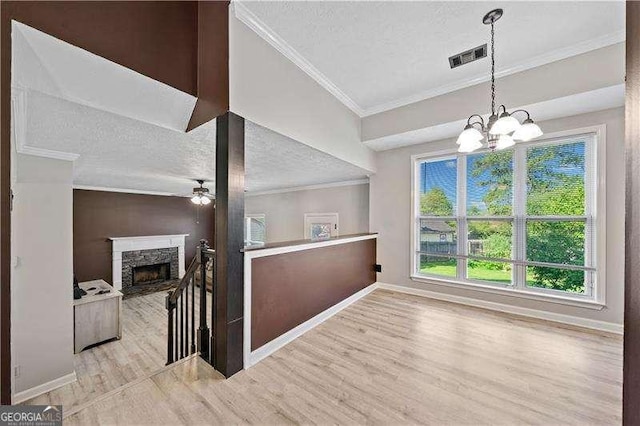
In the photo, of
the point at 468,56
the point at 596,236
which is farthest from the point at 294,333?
the point at 596,236

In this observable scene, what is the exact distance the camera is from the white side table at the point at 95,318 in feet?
11.8

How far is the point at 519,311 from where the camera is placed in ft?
10.0

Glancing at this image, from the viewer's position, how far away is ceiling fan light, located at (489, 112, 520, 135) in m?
1.70

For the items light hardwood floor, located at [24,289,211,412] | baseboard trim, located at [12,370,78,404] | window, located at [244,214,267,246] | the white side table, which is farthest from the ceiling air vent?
the white side table

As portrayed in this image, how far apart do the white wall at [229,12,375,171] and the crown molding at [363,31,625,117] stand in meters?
0.82

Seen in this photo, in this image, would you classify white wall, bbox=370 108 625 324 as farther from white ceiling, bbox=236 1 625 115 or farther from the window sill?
white ceiling, bbox=236 1 625 115

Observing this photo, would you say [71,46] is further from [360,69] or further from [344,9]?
[360,69]

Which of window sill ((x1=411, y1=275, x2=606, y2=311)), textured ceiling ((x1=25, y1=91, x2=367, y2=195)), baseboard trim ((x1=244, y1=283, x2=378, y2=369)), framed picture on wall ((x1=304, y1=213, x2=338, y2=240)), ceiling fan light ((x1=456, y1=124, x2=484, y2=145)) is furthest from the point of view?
framed picture on wall ((x1=304, y1=213, x2=338, y2=240))

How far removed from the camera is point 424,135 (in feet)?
11.4

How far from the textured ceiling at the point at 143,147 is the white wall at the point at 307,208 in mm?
752

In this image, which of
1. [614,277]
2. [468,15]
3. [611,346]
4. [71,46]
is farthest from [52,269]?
[614,277]

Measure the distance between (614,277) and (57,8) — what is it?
17.1 ft

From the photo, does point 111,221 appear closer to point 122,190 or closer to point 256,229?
point 122,190

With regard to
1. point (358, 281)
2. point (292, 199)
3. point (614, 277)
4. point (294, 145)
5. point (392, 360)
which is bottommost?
point (392, 360)
